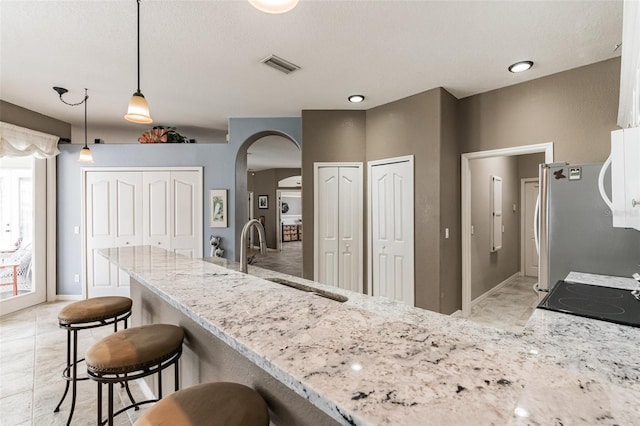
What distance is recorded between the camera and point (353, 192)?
416cm

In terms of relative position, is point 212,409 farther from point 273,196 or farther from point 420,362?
point 273,196

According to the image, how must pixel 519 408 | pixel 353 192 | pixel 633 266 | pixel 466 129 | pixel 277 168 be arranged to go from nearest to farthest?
pixel 519 408 < pixel 633 266 < pixel 466 129 < pixel 353 192 < pixel 277 168

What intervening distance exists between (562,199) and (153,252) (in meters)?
3.15

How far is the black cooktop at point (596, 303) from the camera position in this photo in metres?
1.39

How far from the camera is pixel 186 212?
4699 mm

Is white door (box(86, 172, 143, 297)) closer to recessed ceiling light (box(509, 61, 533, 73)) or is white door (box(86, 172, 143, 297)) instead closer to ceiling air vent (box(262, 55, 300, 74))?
ceiling air vent (box(262, 55, 300, 74))

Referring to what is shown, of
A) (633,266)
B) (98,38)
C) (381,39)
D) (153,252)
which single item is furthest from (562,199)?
(98,38)

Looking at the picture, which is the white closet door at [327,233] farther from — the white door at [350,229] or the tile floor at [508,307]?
the tile floor at [508,307]

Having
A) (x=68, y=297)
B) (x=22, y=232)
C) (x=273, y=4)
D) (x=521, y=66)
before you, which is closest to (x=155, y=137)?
(x=22, y=232)

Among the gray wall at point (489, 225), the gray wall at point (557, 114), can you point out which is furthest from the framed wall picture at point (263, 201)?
the gray wall at point (557, 114)

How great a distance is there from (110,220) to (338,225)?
348cm

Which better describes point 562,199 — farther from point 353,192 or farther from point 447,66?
point 353,192

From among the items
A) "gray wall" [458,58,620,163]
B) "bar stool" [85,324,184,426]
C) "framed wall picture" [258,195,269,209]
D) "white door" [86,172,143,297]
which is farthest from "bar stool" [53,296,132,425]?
"framed wall picture" [258,195,269,209]

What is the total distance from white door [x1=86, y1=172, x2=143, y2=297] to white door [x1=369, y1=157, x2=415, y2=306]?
3.52m
